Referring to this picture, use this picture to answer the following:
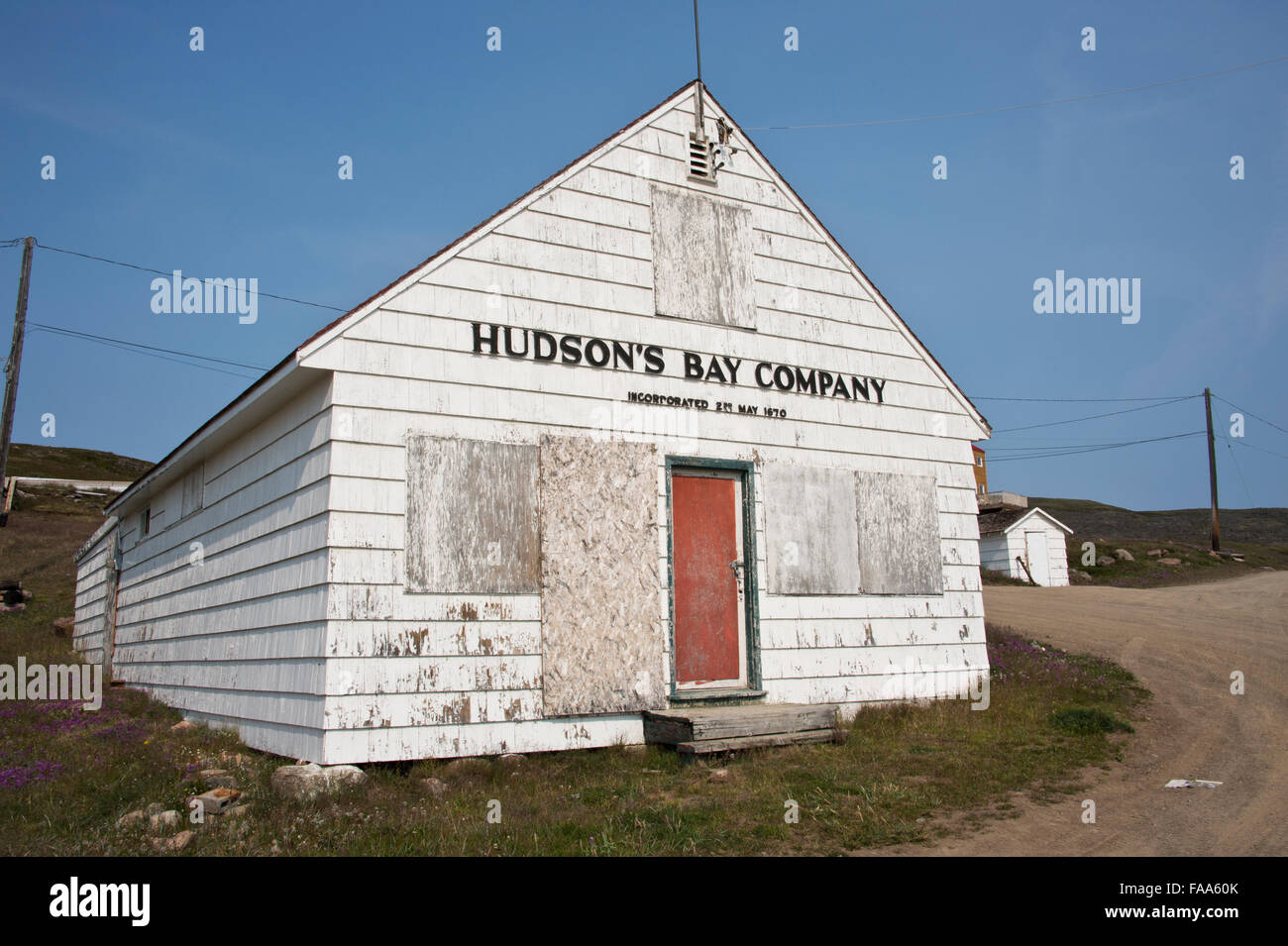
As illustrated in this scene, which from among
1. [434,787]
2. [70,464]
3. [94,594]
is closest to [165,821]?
[434,787]

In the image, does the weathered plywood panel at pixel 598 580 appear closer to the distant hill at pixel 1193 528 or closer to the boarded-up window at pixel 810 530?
the boarded-up window at pixel 810 530

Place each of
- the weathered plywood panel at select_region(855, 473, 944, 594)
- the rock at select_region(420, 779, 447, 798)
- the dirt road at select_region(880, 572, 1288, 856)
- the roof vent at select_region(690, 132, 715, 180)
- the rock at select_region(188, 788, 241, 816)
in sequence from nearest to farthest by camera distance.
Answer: the dirt road at select_region(880, 572, 1288, 856), the rock at select_region(188, 788, 241, 816), the rock at select_region(420, 779, 447, 798), the roof vent at select_region(690, 132, 715, 180), the weathered plywood panel at select_region(855, 473, 944, 594)

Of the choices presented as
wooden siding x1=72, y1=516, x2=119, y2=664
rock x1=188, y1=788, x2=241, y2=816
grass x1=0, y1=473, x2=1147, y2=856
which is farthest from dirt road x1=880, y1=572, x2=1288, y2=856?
wooden siding x1=72, y1=516, x2=119, y2=664

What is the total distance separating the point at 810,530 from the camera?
1113 cm

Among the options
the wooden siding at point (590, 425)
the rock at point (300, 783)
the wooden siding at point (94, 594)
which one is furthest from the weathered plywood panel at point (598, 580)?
the wooden siding at point (94, 594)

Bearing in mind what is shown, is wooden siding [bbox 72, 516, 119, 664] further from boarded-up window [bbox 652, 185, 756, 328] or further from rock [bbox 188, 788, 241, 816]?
boarded-up window [bbox 652, 185, 756, 328]

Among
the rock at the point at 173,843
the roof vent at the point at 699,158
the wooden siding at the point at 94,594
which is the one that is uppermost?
the roof vent at the point at 699,158

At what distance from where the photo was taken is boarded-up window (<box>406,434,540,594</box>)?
8.76 m

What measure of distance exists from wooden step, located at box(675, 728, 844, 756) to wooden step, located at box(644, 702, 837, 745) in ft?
0.10

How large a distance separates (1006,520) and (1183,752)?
25.9m

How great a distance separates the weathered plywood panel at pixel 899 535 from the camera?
38.0 feet

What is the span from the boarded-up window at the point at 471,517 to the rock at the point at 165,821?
2582mm

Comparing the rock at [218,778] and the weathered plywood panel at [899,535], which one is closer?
the rock at [218,778]
